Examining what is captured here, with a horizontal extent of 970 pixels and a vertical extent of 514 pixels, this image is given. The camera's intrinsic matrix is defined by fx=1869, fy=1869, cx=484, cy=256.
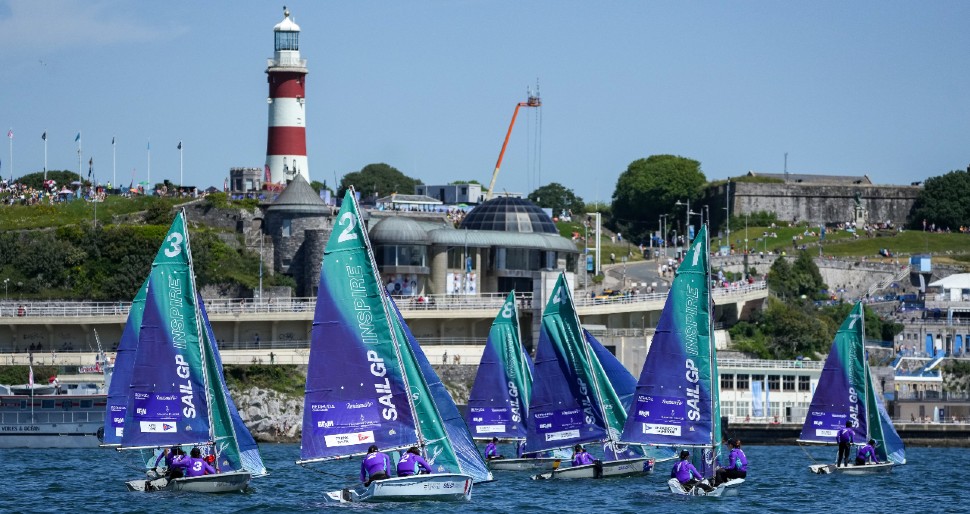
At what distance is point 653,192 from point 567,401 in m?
114

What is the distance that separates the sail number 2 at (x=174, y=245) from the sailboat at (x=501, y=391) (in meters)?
19.1

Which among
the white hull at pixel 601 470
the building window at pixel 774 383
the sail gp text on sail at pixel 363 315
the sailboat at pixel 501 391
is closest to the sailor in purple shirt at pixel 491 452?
the sailboat at pixel 501 391

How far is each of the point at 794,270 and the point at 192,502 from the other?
299ft

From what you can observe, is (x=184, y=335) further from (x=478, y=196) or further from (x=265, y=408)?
(x=478, y=196)

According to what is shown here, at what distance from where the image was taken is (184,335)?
168 ft

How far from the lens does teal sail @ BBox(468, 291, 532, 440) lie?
68.6 m

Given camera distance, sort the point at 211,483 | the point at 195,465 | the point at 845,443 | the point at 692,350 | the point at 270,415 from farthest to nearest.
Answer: the point at 270,415 < the point at 845,443 < the point at 692,350 < the point at 195,465 < the point at 211,483

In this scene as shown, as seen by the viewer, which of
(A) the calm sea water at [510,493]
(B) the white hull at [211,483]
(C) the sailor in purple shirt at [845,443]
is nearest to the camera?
(A) the calm sea water at [510,493]

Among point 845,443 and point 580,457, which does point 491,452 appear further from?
point 845,443

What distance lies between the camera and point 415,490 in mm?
46125

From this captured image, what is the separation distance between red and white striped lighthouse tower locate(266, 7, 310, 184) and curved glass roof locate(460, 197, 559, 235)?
15.1 meters

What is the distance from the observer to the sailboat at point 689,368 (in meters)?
53.8

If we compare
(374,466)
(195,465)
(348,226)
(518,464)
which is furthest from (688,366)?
(195,465)

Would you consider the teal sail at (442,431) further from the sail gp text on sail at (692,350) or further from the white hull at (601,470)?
the white hull at (601,470)
